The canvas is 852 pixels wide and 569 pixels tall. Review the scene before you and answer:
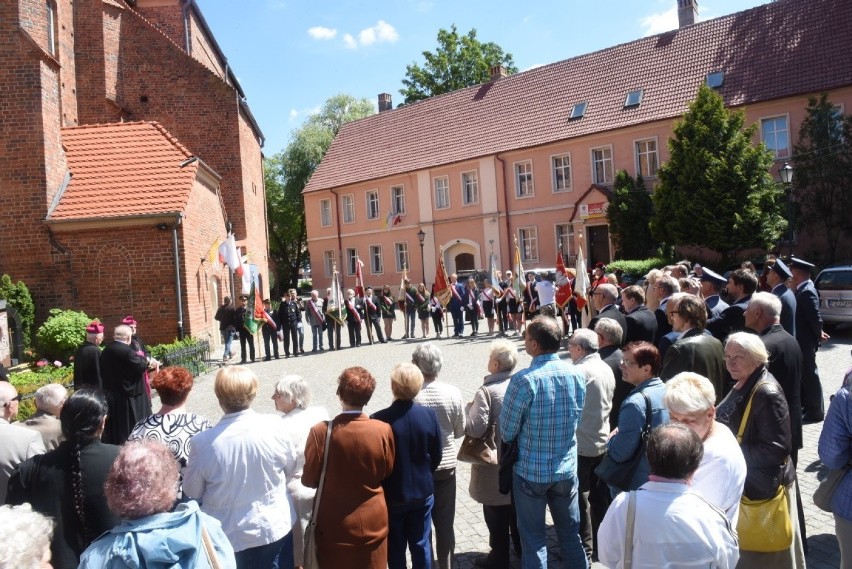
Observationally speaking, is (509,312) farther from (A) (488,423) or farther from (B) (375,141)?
(B) (375,141)

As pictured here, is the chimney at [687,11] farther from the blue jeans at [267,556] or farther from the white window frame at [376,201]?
the blue jeans at [267,556]

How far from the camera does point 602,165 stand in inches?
1216

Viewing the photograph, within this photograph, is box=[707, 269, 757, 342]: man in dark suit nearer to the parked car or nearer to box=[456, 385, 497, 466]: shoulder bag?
box=[456, 385, 497, 466]: shoulder bag

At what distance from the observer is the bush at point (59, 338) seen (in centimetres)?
1464

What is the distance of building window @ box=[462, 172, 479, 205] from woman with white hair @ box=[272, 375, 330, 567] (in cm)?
3108

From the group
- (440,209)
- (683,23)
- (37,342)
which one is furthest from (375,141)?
(37,342)

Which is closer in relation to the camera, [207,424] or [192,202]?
[207,424]

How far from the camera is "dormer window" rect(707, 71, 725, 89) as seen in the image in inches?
1121

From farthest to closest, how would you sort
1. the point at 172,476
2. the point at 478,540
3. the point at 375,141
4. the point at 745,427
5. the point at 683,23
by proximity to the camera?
1. the point at 375,141
2. the point at 683,23
3. the point at 478,540
4. the point at 745,427
5. the point at 172,476

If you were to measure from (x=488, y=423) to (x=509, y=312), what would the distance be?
49.4 ft

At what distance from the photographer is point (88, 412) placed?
11.3ft

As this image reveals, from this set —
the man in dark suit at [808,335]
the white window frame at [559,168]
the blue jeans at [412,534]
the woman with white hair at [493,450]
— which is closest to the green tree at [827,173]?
the white window frame at [559,168]

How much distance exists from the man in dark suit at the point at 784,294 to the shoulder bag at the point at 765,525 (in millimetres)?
3588

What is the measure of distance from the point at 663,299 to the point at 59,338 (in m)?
12.8
